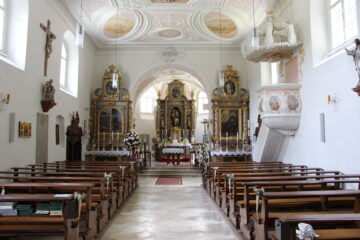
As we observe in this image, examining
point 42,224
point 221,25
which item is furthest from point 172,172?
point 42,224

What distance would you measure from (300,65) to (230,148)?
6.09 m

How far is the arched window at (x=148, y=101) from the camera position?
22917 mm

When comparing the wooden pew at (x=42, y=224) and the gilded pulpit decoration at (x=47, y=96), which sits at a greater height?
the gilded pulpit decoration at (x=47, y=96)

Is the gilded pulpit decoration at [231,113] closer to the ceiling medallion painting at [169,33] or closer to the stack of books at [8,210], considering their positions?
the ceiling medallion painting at [169,33]

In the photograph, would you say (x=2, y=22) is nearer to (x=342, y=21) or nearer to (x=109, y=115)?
(x=109, y=115)

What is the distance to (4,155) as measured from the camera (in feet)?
22.0

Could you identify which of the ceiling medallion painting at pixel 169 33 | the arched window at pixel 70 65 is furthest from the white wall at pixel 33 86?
the ceiling medallion painting at pixel 169 33

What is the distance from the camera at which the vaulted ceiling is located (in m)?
10.7

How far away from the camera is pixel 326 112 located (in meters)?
6.84

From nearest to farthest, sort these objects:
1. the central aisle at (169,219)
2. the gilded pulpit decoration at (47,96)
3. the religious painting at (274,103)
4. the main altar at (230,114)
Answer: the central aisle at (169,219) → the religious painting at (274,103) → the gilded pulpit decoration at (47,96) → the main altar at (230,114)

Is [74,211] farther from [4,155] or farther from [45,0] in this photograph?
[45,0]

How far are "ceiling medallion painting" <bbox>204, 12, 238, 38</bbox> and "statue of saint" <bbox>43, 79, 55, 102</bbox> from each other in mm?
6605

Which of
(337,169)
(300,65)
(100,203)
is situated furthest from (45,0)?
(337,169)

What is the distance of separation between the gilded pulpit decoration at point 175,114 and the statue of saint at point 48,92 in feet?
37.7
